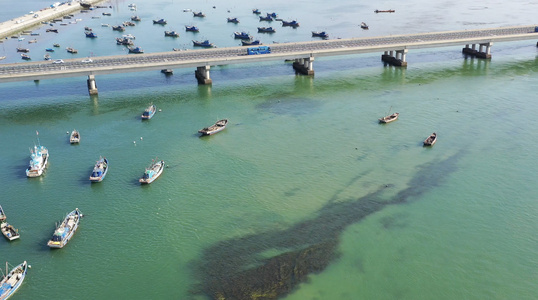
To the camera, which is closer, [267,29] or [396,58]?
[396,58]

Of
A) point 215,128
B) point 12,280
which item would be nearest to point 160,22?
point 215,128

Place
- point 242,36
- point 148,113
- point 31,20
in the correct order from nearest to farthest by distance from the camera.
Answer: point 148,113 → point 242,36 → point 31,20

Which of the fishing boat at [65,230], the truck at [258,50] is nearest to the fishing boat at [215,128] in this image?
the fishing boat at [65,230]

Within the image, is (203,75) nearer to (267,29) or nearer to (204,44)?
(204,44)

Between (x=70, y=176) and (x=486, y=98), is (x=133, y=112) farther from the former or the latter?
(x=486, y=98)

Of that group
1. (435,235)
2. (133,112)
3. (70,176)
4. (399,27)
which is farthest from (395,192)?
(399,27)

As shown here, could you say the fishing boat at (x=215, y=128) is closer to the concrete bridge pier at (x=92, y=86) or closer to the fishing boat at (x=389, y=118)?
the fishing boat at (x=389, y=118)

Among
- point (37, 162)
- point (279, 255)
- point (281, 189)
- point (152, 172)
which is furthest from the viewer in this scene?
point (37, 162)
